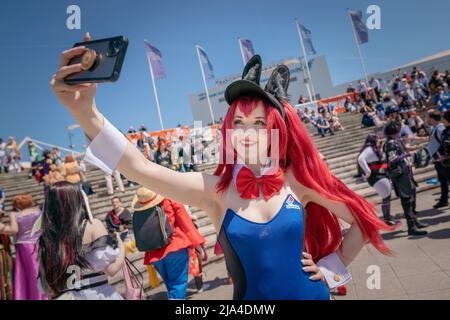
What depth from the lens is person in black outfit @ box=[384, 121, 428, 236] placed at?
5141mm

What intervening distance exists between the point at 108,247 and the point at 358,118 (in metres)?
16.0

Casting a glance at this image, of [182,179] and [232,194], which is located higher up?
[182,179]

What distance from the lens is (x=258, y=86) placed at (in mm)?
1691

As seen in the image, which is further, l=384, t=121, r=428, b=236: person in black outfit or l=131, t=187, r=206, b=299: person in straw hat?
l=384, t=121, r=428, b=236: person in black outfit

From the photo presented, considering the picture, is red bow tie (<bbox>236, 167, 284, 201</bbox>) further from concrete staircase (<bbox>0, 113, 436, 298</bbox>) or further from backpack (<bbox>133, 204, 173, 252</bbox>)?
concrete staircase (<bbox>0, 113, 436, 298</bbox>)

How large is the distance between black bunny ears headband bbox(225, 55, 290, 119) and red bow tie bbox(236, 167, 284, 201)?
1.19ft

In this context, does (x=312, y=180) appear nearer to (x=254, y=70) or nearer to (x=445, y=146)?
(x=254, y=70)

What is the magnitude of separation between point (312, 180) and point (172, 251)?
2.69 meters

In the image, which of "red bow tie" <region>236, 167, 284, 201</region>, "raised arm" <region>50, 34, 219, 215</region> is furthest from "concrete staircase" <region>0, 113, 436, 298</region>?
"red bow tie" <region>236, 167, 284, 201</region>

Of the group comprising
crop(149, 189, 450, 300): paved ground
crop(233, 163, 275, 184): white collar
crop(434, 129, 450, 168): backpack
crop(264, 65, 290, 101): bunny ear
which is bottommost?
crop(149, 189, 450, 300): paved ground

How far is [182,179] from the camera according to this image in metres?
1.68

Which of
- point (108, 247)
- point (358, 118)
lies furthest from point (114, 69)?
point (358, 118)

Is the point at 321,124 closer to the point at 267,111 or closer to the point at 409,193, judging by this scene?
the point at 409,193

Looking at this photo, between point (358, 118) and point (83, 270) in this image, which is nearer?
point (83, 270)
